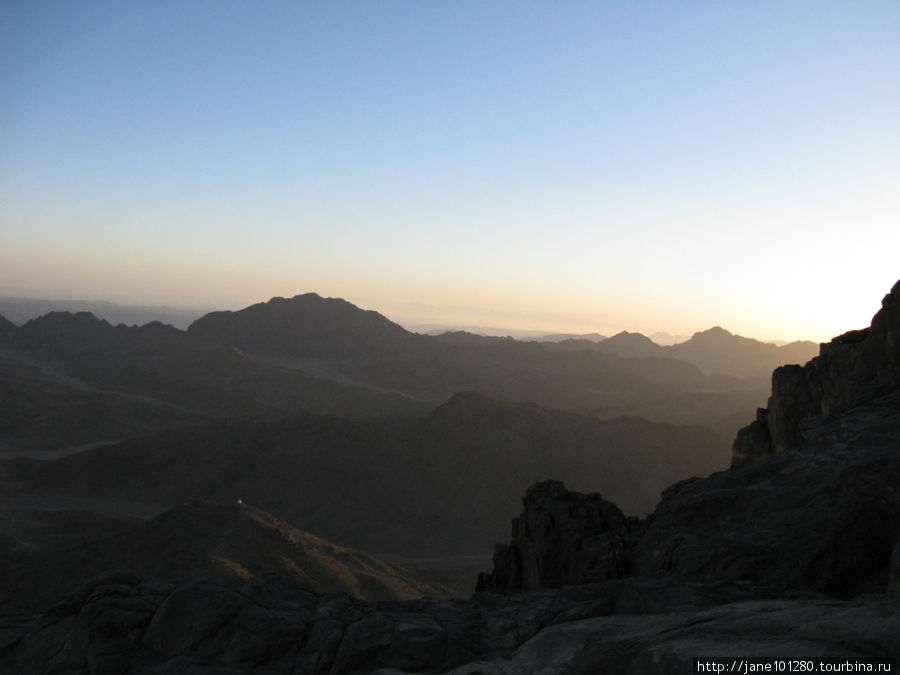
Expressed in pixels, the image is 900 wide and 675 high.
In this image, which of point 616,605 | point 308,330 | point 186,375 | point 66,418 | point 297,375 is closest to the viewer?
point 616,605

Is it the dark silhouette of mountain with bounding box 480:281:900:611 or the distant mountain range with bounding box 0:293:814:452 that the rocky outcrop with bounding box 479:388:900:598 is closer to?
the dark silhouette of mountain with bounding box 480:281:900:611

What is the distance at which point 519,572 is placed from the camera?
2388 cm

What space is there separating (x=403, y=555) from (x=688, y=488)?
1333 inches

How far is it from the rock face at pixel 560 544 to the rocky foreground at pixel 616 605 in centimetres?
59

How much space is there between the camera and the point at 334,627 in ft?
47.4

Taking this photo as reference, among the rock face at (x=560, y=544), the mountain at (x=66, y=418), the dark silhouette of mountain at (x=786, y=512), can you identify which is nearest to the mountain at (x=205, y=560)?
the rock face at (x=560, y=544)

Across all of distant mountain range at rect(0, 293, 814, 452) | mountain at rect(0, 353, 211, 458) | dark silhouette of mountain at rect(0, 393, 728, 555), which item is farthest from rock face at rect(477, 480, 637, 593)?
mountain at rect(0, 353, 211, 458)

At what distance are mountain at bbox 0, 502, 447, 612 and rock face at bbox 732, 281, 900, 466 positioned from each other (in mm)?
19798

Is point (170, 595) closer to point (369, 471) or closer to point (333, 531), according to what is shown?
point (333, 531)

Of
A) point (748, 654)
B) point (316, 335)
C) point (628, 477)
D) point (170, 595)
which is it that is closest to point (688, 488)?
point (748, 654)

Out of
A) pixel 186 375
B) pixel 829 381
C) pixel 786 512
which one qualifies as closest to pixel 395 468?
pixel 829 381

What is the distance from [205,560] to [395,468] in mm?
31427

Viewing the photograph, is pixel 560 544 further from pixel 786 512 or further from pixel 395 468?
pixel 395 468

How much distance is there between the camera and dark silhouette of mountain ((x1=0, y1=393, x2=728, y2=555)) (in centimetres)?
5506
